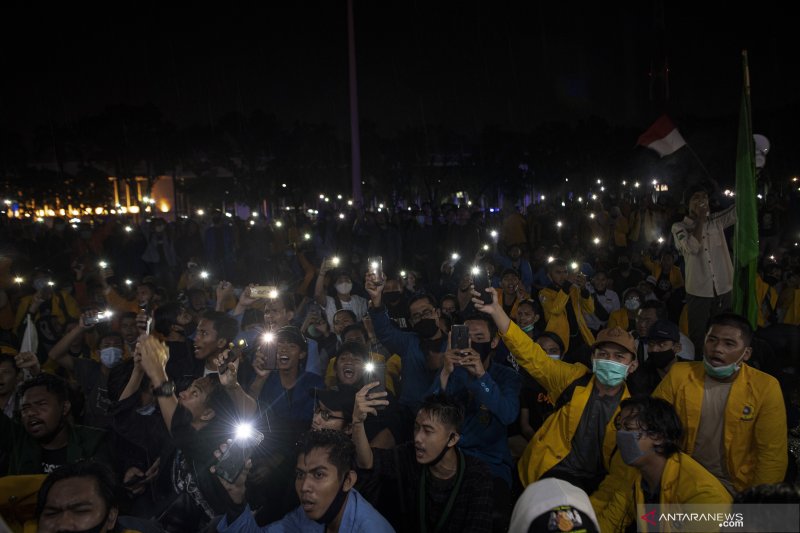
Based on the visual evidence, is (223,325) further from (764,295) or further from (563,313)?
(764,295)

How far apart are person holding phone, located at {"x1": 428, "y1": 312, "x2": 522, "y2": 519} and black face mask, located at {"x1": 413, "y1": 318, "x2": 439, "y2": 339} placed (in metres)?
1.10

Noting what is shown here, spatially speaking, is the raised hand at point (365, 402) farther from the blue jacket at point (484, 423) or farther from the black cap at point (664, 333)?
the black cap at point (664, 333)

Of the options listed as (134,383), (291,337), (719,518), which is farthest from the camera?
(291,337)

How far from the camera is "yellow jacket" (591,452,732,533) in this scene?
122 inches

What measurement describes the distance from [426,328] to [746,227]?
313cm

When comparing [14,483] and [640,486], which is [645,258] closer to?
[640,486]

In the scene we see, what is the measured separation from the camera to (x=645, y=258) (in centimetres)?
1115

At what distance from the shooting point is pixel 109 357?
583cm

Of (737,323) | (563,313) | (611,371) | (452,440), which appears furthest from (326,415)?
(563,313)

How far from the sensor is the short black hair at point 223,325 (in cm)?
580

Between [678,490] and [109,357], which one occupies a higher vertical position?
[109,357]

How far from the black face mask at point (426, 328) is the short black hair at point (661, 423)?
2662 mm

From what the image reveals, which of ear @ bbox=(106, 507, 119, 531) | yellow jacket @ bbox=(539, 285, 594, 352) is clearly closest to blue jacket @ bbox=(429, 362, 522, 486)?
ear @ bbox=(106, 507, 119, 531)

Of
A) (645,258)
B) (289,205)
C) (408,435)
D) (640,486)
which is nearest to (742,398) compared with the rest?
(640,486)
